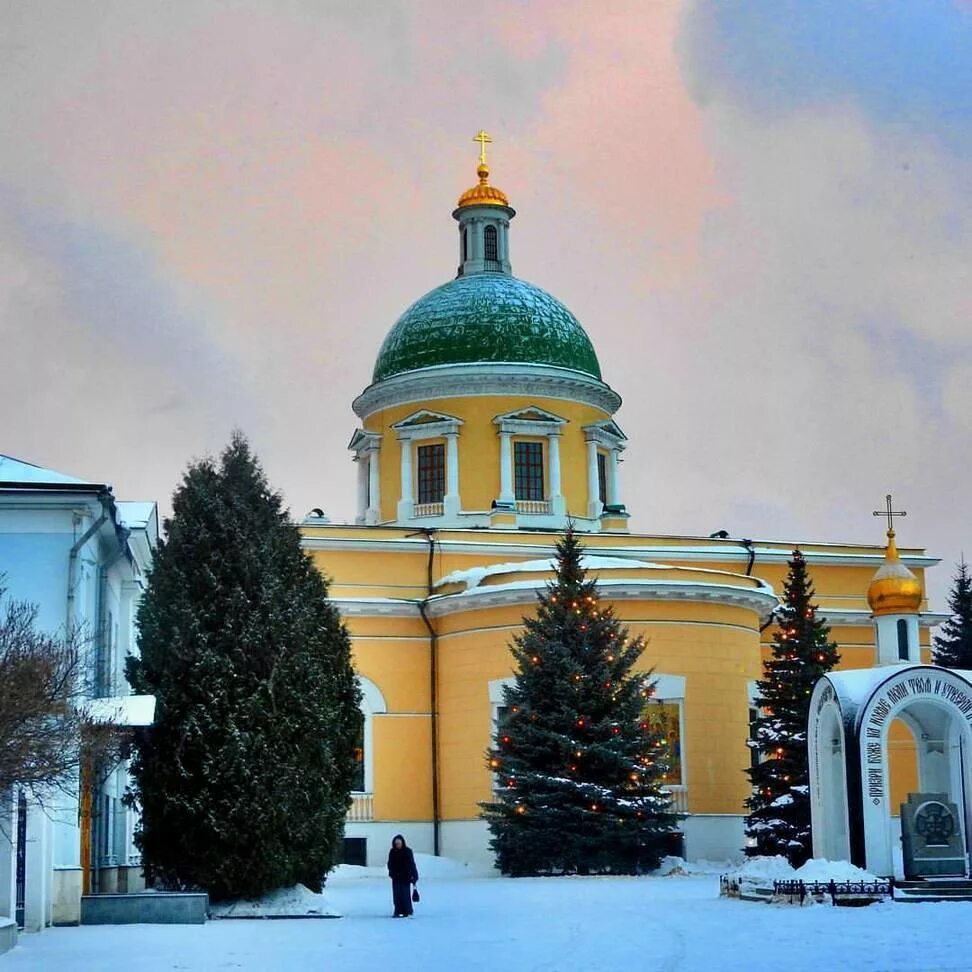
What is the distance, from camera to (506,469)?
1563 inches

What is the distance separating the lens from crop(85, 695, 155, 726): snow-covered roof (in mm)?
18033

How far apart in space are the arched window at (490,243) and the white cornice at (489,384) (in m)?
4.59

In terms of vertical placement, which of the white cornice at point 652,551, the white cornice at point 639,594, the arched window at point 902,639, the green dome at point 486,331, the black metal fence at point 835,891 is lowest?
the black metal fence at point 835,891

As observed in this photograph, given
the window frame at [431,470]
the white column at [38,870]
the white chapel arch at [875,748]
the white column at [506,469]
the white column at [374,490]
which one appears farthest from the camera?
the white column at [374,490]

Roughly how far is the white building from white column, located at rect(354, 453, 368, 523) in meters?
19.9

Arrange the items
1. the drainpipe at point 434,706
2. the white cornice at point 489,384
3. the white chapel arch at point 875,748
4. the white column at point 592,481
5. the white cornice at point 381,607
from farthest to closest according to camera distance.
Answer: the white column at point 592,481 < the white cornice at point 489,384 < the white cornice at point 381,607 < the drainpipe at point 434,706 < the white chapel arch at point 875,748

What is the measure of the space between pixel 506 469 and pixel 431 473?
6.06 feet

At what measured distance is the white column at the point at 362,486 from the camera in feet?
137

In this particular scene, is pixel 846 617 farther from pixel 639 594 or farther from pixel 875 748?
pixel 875 748

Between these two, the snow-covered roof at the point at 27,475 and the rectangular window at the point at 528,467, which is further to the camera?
the rectangular window at the point at 528,467

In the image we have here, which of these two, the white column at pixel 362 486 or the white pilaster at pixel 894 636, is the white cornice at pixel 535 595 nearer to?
the white column at pixel 362 486

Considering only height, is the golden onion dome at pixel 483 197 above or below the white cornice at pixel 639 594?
above

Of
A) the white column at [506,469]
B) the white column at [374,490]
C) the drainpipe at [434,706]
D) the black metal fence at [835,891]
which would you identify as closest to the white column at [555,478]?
the white column at [506,469]

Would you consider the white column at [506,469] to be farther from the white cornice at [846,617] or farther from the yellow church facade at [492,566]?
the white cornice at [846,617]
